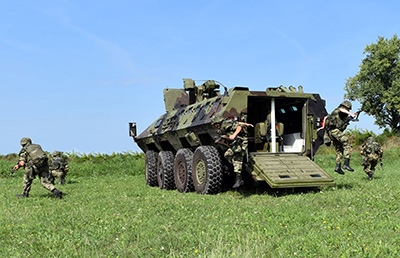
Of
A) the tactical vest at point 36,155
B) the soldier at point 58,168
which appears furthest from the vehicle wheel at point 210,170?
the soldier at point 58,168

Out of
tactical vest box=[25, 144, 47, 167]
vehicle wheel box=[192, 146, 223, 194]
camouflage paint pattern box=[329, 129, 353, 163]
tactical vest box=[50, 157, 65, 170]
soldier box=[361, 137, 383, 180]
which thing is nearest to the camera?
vehicle wheel box=[192, 146, 223, 194]

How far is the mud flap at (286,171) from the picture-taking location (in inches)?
385

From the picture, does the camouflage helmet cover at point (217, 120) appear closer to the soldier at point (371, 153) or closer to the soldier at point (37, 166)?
the soldier at point (37, 166)

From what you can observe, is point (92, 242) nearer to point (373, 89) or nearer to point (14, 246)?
point (14, 246)

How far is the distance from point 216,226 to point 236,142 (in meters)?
3.61

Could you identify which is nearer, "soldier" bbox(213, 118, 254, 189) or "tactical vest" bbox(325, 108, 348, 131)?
"soldier" bbox(213, 118, 254, 189)

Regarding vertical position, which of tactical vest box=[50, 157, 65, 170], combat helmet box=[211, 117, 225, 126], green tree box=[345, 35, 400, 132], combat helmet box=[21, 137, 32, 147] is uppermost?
green tree box=[345, 35, 400, 132]

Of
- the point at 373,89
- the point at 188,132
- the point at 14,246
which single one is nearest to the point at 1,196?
the point at 188,132

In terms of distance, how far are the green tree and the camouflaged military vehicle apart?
35590 mm

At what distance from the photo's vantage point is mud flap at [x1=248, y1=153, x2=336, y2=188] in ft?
32.1

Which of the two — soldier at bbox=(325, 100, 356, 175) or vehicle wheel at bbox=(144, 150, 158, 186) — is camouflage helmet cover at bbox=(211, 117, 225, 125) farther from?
vehicle wheel at bbox=(144, 150, 158, 186)

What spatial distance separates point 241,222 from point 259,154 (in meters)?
4.19

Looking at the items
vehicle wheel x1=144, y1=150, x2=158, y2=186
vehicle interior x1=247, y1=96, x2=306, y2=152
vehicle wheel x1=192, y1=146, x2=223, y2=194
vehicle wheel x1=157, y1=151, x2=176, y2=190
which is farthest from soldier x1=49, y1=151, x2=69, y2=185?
vehicle interior x1=247, y1=96, x2=306, y2=152

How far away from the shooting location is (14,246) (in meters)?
6.51
